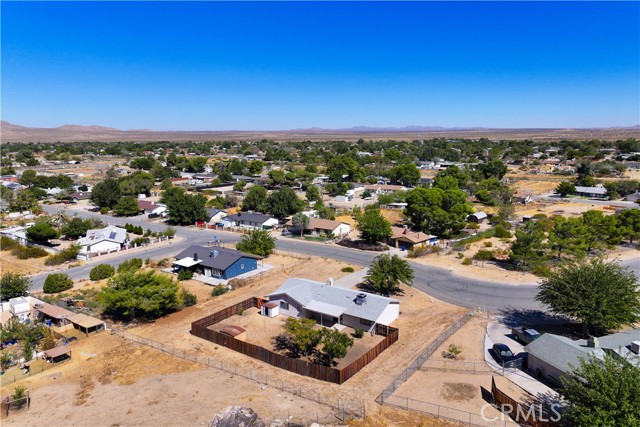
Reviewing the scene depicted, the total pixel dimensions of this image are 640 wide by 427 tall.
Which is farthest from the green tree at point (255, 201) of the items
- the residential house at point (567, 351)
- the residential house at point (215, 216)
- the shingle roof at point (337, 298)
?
the residential house at point (567, 351)

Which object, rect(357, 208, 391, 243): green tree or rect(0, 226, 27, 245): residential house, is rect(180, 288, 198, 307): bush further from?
rect(0, 226, 27, 245): residential house

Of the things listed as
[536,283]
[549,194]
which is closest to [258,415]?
[536,283]

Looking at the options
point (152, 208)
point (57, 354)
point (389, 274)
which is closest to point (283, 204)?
point (152, 208)

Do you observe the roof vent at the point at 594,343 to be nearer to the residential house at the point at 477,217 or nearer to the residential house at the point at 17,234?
the residential house at the point at 477,217

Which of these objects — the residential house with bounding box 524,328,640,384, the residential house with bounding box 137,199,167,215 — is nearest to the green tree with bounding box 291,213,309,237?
the residential house with bounding box 137,199,167,215

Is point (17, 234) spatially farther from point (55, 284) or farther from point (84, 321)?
point (84, 321)

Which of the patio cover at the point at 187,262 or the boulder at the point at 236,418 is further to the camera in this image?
the patio cover at the point at 187,262

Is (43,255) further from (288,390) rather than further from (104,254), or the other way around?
(288,390)

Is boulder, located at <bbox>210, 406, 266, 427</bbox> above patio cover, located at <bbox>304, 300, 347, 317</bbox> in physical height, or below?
above
